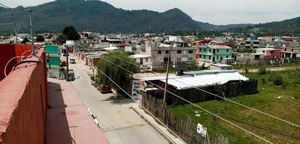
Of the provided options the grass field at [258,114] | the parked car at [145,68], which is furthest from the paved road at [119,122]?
the parked car at [145,68]

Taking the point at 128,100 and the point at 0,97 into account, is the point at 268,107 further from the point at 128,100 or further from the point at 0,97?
the point at 0,97

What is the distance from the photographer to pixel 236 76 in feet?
116

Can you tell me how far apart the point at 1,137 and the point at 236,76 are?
34.7 metres

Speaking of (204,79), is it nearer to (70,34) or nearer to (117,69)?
(117,69)

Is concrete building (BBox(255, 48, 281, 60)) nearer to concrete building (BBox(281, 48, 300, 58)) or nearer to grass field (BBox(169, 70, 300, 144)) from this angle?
concrete building (BBox(281, 48, 300, 58))

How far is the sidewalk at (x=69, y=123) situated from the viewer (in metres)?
7.95

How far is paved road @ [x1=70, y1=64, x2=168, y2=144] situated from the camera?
61.6 feet

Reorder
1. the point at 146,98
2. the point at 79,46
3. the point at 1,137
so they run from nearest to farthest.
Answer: the point at 1,137, the point at 146,98, the point at 79,46

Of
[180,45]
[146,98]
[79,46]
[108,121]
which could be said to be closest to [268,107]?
[146,98]

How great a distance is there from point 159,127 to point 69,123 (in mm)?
12068

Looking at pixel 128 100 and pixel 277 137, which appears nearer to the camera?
pixel 277 137

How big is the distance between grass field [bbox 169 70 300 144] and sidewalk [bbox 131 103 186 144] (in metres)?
1.45

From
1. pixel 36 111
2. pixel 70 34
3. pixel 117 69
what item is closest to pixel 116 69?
pixel 117 69

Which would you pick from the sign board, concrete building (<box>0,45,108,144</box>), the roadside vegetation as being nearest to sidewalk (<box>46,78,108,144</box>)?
concrete building (<box>0,45,108,144</box>)
